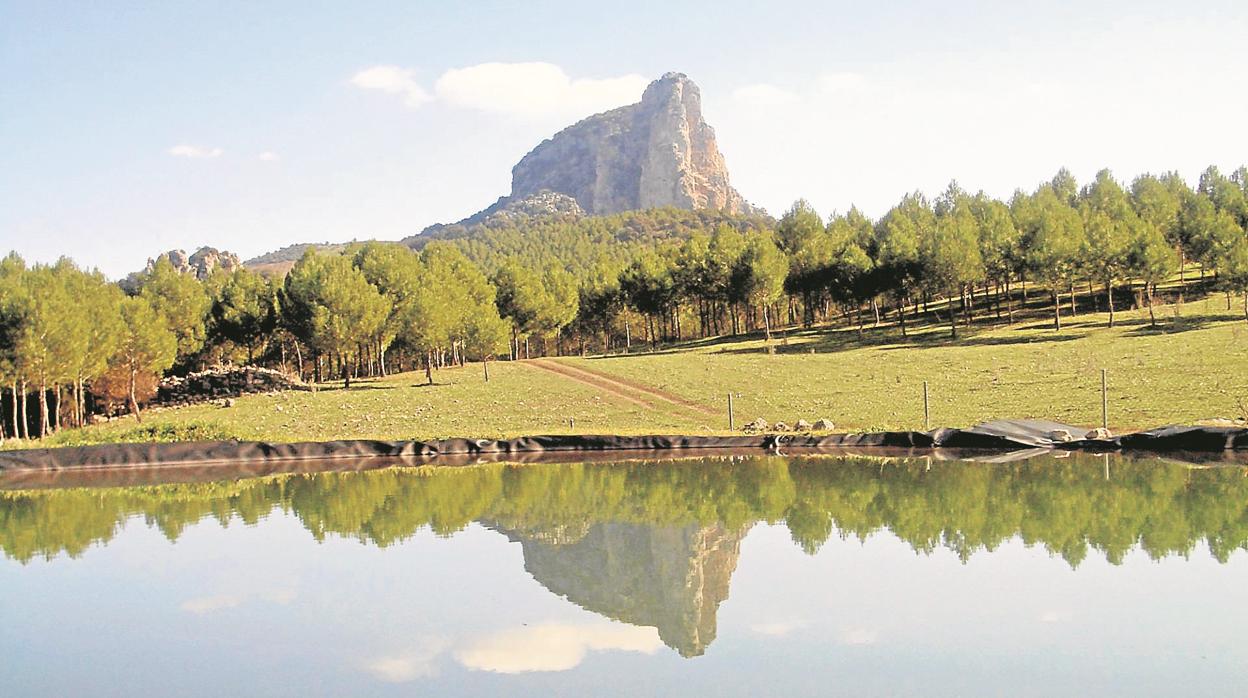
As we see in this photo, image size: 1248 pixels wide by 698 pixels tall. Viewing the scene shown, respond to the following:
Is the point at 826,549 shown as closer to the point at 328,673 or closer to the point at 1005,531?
the point at 1005,531

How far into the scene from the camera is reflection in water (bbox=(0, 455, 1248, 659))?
1595 cm

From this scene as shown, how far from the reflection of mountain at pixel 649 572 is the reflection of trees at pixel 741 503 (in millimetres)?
812

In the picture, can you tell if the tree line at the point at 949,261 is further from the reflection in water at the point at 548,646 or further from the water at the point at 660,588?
the reflection in water at the point at 548,646

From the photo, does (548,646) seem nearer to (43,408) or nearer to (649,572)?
(649,572)

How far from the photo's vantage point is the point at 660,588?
16719 mm

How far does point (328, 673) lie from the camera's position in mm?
12609

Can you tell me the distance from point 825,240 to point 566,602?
8486 centimetres

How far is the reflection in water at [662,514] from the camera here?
16.0m

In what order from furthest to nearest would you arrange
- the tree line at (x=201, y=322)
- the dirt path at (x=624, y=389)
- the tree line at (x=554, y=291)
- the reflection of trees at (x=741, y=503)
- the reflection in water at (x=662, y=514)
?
the tree line at (x=554, y=291)
the dirt path at (x=624, y=389)
the tree line at (x=201, y=322)
the reflection of trees at (x=741, y=503)
the reflection in water at (x=662, y=514)

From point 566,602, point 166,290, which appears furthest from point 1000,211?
point 566,602

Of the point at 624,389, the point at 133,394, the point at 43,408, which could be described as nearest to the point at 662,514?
the point at 624,389

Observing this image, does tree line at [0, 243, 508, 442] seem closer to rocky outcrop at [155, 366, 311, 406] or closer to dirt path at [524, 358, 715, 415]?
rocky outcrop at [155, 366, 311, 406]

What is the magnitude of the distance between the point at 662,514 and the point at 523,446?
14581mm

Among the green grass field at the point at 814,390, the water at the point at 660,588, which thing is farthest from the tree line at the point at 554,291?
the water at the point at 660,588
